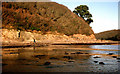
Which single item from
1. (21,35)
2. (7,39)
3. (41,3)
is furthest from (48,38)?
(41,3)

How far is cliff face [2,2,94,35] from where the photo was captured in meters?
43.4

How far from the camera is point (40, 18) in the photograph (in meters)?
49.8

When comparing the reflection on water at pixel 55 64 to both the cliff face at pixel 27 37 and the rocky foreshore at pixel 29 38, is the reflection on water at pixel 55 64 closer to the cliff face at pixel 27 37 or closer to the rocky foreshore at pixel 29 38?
the rocky foreshore at pixel 29 38

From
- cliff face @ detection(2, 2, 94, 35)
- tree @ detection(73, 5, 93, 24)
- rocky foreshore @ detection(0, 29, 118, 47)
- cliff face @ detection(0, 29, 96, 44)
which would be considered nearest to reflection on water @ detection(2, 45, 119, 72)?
rocky foreshore @ detection(0, 29, 118, 47)

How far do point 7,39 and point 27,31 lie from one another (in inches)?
287

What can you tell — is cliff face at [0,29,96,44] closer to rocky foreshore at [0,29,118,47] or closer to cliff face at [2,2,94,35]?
rocky foreshore at [0,29,118,47]

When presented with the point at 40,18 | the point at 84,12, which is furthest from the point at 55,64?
the point at 84,12

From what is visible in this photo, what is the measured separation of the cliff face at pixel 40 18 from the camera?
43438mm

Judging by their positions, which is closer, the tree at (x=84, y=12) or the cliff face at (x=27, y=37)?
the cliff face at (x=27, y=37)

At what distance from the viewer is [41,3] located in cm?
5678

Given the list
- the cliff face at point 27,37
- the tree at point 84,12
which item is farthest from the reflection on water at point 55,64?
the tree at point 84,12

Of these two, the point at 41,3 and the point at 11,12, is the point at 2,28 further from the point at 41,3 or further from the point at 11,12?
the point at 41,3

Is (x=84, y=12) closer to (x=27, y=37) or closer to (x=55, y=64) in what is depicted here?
(x=27, y=37)

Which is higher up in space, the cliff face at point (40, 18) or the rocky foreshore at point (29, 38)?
the cliff face at point (40, 18)
